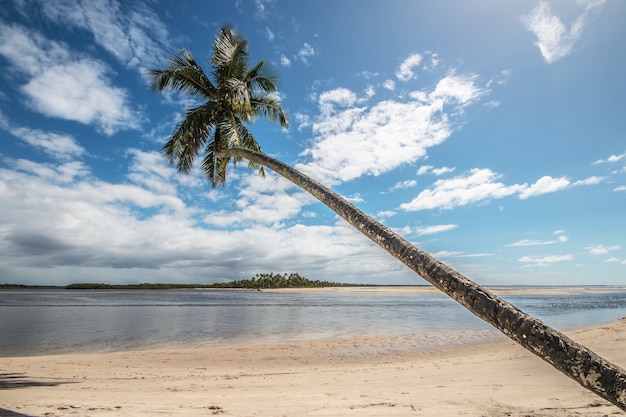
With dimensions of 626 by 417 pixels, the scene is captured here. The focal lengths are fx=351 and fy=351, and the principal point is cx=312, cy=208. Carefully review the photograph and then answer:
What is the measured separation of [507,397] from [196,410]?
17.7 ft

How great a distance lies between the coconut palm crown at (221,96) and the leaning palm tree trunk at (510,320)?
270 inches

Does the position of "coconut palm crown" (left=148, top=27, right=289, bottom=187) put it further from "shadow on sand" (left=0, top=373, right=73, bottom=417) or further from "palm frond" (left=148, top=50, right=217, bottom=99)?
"shadow on sand" (left=0, top=373, right=73, bottom=417)

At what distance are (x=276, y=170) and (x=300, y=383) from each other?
15.3ft

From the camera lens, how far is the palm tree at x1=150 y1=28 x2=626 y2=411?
2910mm

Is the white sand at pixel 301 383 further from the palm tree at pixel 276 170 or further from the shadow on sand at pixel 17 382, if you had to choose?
the palm tree at pixel 276 170

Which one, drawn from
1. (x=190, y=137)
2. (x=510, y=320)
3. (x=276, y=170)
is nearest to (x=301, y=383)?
(x=276, y=170)

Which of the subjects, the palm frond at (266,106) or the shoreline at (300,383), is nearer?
the shoreline at (300,383)

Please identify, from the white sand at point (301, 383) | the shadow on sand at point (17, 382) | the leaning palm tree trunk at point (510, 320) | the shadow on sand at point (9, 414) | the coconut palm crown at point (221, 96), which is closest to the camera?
the leaning palm tree trunk at point (510, 320)

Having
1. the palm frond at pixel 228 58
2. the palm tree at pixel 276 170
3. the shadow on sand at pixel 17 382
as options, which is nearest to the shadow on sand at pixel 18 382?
the shadow on sand at pixel 17 382

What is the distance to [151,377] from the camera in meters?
8.39

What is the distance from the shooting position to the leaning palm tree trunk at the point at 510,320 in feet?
9.12

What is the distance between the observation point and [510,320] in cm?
329

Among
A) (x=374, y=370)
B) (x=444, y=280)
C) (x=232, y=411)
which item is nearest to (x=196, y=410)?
(x=232, y=411)

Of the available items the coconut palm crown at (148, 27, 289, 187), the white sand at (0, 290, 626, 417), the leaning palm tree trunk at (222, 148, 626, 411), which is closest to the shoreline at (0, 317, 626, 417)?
the white sand at (0, 290, 626, 417)
